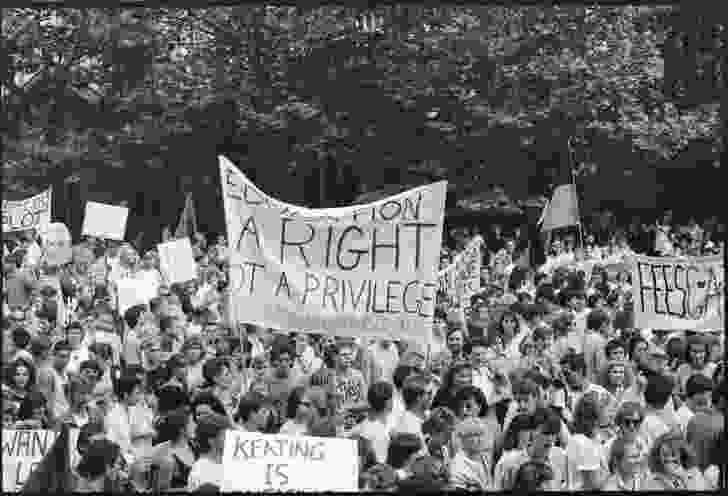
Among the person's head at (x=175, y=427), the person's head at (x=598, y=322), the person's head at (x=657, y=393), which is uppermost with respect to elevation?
the person's head at (x=598, y=322)

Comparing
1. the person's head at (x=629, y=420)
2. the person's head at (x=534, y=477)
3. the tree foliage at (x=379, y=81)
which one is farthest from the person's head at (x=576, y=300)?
the tree foliage at (x=379, y=81)

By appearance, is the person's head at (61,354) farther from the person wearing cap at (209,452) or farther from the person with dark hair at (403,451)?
the person with dark hair at (403,451)

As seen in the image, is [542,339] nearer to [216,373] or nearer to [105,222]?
[216,373]

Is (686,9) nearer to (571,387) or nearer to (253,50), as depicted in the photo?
(253,50)

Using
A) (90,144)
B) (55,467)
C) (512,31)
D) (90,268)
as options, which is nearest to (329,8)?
(512,31)

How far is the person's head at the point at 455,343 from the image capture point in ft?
36.8

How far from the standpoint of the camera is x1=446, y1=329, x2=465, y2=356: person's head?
11227 mm

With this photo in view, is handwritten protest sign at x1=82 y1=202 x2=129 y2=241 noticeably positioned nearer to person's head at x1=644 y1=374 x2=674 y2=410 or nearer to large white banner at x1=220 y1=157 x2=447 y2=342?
large white banner at x1=220 y1=157 x2=447 y2=342

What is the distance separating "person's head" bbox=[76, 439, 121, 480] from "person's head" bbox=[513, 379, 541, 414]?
9.48ft

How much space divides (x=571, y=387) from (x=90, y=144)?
20573 millimetres

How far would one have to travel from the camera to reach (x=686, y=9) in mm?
25516

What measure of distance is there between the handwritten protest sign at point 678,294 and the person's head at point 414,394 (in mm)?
3343

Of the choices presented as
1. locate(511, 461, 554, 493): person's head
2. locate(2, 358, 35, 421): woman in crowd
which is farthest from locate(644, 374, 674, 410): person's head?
locate(2, 358, 35, 421): woman in crowd

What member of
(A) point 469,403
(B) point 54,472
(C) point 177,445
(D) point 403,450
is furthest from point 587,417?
(B) point 54,472
